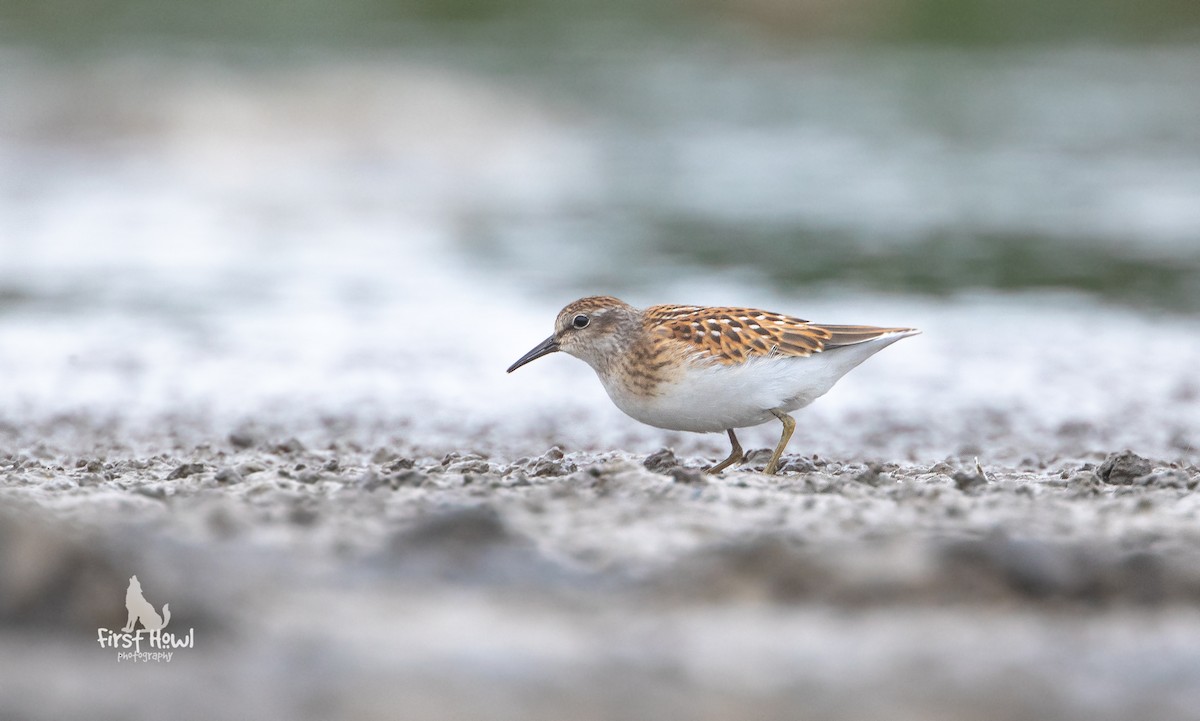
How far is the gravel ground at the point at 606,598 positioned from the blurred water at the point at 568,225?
345 cm

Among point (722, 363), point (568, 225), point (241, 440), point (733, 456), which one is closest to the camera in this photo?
point (722, 363)

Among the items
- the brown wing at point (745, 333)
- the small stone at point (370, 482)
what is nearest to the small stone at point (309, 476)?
the small stone at point (370, 482)

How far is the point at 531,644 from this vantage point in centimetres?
398

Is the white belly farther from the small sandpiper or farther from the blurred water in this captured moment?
the blurred water

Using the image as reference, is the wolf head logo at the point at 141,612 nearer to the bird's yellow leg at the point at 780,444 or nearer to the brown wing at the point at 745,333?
the brown wing at the point at 745,333

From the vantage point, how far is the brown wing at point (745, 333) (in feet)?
21.1

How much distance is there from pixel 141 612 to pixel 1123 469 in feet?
13.2

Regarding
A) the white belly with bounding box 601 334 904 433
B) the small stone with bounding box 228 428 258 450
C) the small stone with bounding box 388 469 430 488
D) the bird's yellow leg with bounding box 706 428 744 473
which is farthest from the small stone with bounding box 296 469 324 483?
the small stone with bounding box 228 428 258 450

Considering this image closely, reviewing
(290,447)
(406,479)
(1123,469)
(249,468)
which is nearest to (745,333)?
(1123,469)

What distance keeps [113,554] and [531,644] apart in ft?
4.36

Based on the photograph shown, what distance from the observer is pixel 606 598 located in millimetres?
4262

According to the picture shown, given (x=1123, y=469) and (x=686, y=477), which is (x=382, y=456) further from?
(x=1123, y=469)

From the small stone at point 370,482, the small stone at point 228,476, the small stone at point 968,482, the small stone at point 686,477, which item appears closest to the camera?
the small stone at point 370,482

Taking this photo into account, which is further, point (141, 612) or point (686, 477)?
point (686, 477)
